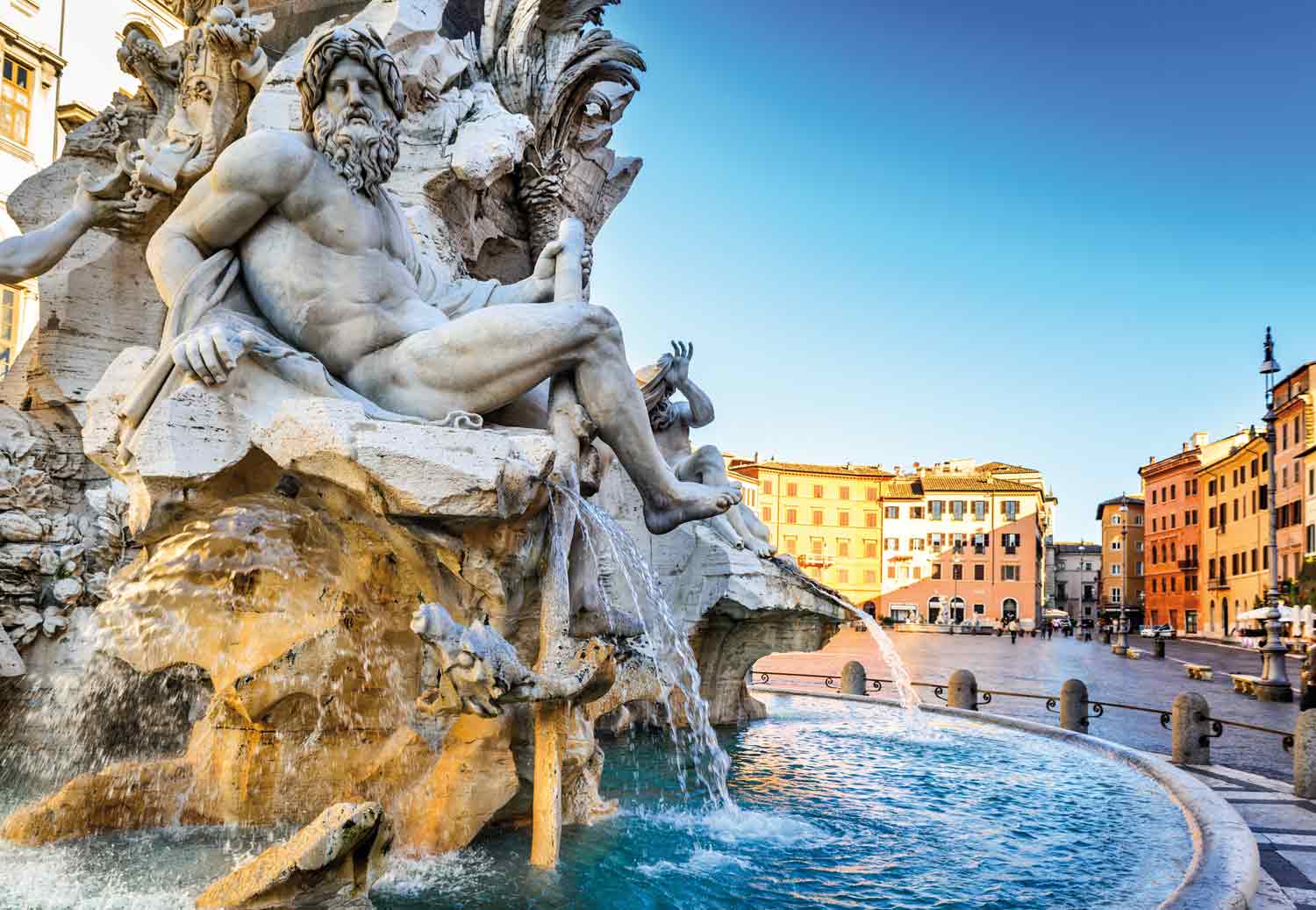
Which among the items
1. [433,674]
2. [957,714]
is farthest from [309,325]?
[957,714]

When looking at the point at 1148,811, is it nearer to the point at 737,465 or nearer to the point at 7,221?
the point at 7,221

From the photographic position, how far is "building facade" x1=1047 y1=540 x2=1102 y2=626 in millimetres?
91613

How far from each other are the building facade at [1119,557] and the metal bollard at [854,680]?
63.9 m

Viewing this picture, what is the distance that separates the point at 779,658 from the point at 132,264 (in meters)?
16.6

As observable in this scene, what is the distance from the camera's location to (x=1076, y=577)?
307 ft

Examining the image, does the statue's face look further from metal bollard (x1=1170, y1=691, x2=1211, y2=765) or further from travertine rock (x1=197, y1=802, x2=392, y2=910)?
metal bollard (x1=1170, y1=691, x2=1211, y2=765)

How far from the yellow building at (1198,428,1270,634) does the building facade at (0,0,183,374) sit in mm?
44314

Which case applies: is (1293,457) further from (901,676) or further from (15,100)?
(15,100)

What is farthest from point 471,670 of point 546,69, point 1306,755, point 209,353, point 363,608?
point 1306,755

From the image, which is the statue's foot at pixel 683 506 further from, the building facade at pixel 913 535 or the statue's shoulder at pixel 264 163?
the building facade at pixel 913 535

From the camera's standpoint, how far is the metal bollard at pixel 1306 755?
686 centimetres

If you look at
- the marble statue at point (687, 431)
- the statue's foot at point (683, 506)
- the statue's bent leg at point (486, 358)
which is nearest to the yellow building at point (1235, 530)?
the marble statue at point (687, 431)

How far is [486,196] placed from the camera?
749 cm

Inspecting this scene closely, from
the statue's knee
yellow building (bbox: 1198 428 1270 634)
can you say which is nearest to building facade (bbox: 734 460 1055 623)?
yellow building (bbox: 1198 428 1270 634)
